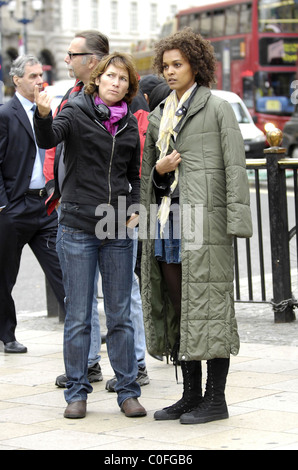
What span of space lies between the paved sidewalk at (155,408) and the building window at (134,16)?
229ft

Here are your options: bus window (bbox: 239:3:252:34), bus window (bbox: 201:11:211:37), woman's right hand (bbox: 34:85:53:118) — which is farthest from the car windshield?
woman's right hand (bbox: 34:85:53:118)

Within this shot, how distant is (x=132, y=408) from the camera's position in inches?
200

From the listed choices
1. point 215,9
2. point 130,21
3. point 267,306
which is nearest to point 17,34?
point 130,21

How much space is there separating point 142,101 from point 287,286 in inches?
98.9

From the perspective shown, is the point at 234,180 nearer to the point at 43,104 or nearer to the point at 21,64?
the point at 43,104

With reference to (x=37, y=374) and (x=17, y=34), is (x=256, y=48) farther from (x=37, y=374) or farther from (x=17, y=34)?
(x=17, y=34)

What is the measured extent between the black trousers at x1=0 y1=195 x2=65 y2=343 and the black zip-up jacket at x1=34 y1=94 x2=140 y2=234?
2086mm

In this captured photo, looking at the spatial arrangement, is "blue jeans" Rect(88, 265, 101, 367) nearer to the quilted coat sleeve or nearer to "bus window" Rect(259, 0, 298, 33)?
the quilted coat sleeve

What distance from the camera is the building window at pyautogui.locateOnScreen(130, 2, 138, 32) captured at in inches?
2972

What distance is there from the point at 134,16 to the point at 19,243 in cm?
7049

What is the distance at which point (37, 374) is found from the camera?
20.7ft

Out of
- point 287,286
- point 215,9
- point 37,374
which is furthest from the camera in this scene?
point 215,9

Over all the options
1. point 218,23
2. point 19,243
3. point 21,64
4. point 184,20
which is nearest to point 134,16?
point 184,20

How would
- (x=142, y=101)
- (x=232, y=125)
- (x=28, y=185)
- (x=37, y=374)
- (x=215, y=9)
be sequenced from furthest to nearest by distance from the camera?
1. (x=215, y=9)
2. (x=28, y=185)
3. (x=37, y=374)
4. (x=142, y=101)
5. (x=232, y=125)
